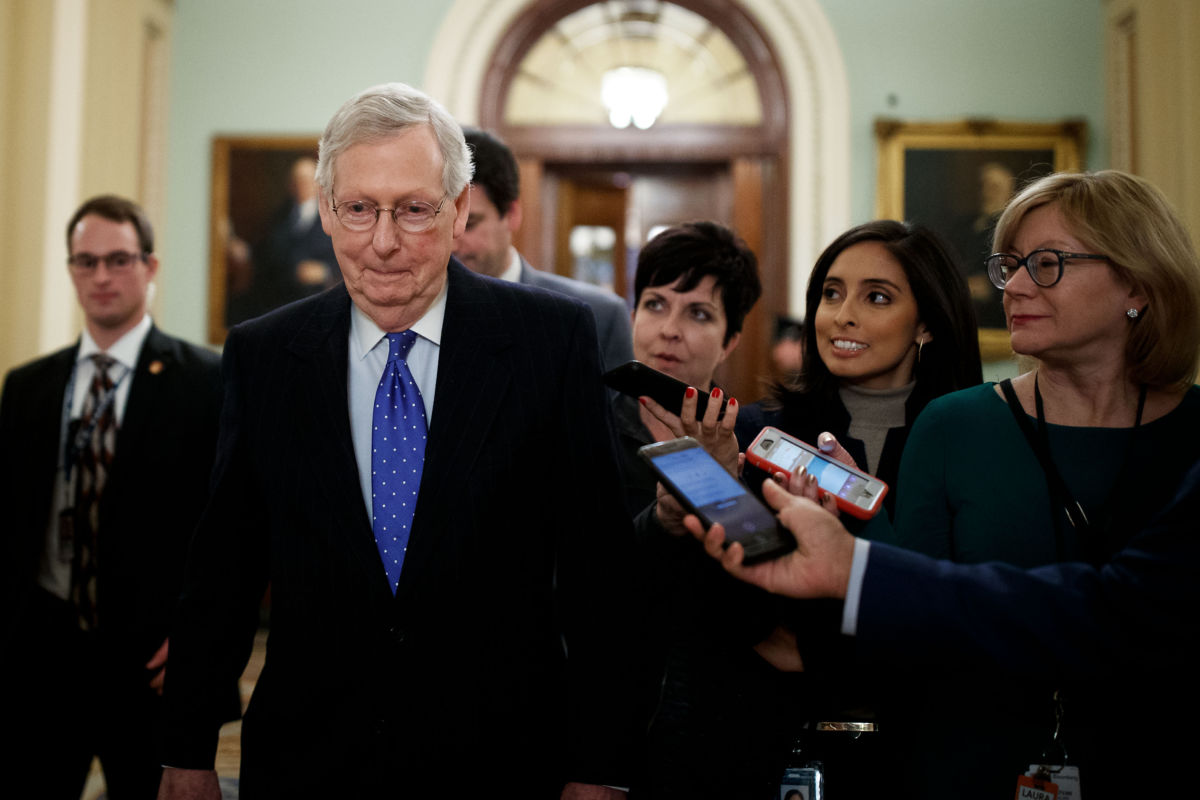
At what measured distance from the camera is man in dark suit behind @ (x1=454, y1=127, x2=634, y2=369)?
3.01 metres

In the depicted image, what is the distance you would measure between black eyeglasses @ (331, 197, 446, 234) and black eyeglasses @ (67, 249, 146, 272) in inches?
77.5

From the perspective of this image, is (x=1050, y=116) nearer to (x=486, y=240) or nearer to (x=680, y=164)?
(x=680, y=164)

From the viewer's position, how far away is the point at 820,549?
146 centimetres

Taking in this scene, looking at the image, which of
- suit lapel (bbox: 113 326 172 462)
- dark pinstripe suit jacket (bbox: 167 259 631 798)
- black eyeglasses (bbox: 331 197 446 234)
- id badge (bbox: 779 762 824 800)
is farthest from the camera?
suit lapel (bbox: 113 326 172 462)

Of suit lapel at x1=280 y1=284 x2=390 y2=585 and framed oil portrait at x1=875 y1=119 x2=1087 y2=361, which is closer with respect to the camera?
suit lapel at x1=280 y1=284 x2=390 y2=585

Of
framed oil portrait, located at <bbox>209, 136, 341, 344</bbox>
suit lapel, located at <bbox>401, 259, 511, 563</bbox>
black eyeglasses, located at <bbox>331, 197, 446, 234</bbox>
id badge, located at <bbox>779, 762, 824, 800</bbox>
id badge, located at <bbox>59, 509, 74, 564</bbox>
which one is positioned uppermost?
framed oil portrait, located at <bbox>209, 136, 341, 344</bbox>

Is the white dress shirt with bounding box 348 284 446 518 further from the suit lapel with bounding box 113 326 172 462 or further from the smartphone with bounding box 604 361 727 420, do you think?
the suit lapel with bounding box 113 326 172 462

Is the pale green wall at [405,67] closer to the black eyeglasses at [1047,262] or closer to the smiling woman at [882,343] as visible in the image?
the smiling woman at [882,343]

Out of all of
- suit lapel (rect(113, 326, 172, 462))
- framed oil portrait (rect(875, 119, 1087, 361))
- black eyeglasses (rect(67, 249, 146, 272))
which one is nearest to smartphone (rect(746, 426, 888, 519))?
suit lapel (rect(113, 326, 172, 462))

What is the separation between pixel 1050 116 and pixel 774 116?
213 centimetres

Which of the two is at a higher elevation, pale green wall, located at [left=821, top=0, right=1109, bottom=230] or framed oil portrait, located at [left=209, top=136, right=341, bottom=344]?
pale green wall, located at [left=821, top=0, right=1109, bottom=230]

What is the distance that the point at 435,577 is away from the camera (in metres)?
1.67

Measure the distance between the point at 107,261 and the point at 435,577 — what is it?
2360 mm

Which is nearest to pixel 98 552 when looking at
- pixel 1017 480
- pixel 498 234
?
pixel 498 234
